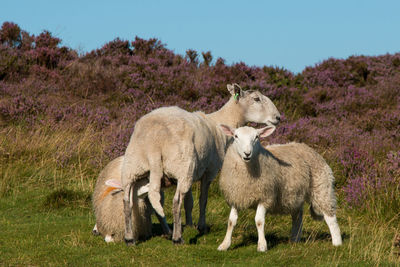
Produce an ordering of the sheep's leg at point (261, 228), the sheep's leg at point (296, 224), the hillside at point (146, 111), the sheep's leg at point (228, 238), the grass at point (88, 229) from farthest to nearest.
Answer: the hillside at point (146, 111) → the sheep's leg at point (296, 224) → the sheep's leg at point (228, 238) → the sheep's leg at point (261, 228) → the grass at point (88, 229)

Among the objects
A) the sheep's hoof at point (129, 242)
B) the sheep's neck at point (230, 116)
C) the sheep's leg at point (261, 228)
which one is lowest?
the sheep's hoof at point (129, 242)

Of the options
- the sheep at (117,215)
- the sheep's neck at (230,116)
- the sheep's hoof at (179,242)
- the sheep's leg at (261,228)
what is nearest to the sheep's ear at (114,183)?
the sheep at (117,215)

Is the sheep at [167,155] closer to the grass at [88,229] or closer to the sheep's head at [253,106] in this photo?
the grass at [88,229]

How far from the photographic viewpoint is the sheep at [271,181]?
529 centimetres

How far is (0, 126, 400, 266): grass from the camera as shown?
198 inches

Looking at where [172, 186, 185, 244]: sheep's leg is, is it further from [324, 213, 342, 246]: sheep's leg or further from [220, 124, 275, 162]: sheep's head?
[324, 213, 342, 246]: sheep's leg

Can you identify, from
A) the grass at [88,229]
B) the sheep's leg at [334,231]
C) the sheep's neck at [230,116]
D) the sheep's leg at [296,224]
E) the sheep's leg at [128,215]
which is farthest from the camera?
the sheep's neck at [230,116]

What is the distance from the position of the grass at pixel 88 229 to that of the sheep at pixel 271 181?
13.2 inches

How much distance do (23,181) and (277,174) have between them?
5245 mm

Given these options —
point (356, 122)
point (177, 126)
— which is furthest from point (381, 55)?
A: point (177, 126)

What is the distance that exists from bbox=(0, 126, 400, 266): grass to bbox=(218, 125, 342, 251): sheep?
335 mm

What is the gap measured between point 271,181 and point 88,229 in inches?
103

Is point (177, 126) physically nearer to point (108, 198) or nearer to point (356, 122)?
point (108, 198)

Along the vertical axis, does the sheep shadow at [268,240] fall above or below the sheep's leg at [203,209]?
below
